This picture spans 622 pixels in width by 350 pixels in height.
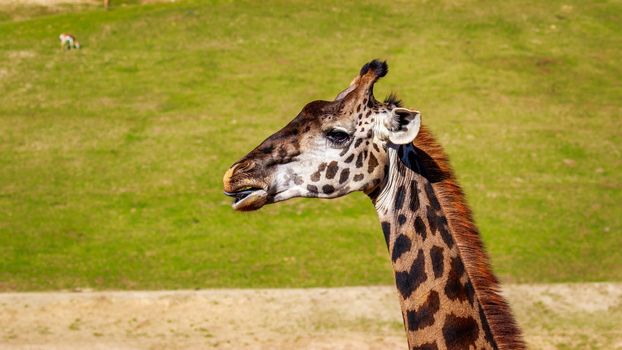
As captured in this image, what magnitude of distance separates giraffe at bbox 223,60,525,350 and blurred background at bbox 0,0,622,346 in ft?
29.2

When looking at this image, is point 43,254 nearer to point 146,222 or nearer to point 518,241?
point 146,222

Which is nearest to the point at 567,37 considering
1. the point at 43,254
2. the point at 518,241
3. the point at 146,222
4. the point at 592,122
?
the point at 592,122

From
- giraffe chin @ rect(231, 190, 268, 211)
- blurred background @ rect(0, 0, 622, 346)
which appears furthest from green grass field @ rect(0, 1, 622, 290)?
giraffe chin @ rect(231, 190, 268, 211)

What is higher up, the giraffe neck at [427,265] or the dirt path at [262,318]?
the giraffe neck at [427,265]

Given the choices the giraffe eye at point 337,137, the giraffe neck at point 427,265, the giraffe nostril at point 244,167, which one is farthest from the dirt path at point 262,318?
the giraffe nostril at point 244,167

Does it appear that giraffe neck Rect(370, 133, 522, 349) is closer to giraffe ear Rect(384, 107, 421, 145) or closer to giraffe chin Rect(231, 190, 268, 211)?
giraffe ear Rect(384, 107, 421, 145)

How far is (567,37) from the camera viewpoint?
26.4 m

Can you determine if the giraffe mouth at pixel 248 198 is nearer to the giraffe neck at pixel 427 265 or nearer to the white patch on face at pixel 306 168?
the white patch on face at pixel 306 168

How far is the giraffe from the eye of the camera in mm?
6484

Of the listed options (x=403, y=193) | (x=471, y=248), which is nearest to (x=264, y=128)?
(x=403, y=193)

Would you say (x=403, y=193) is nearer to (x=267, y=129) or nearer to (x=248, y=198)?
(x=248, y=198)

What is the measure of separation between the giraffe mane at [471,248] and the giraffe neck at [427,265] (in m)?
0.01

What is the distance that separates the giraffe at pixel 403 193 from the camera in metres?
6.48

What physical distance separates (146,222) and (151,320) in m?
4.09
